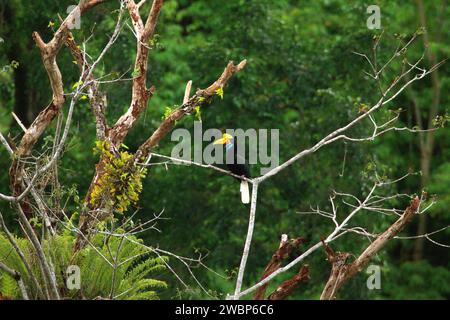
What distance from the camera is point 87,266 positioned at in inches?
315

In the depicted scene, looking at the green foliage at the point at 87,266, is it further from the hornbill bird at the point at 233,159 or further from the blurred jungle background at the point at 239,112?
the blurred jungle background at the point at 239,112

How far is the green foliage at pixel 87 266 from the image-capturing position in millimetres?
Result: 7812

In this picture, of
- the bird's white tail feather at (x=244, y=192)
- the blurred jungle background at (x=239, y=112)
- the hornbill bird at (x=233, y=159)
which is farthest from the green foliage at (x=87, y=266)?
the blurred jungle background at (x=239, y=112)

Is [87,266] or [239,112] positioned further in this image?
[239,112]

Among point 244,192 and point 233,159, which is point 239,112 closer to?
point 233,159

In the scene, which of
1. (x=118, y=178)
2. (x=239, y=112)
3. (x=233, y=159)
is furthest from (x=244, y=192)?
(x=239, y=112)

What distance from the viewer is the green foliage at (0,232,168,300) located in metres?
7.81

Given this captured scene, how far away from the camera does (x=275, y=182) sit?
14.1 meters

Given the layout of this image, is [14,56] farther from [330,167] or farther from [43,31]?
[330,167]

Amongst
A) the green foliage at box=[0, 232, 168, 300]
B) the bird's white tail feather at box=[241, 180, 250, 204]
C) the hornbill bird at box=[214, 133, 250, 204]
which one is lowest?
the green foliage at box=[0, 232, 168, 300]

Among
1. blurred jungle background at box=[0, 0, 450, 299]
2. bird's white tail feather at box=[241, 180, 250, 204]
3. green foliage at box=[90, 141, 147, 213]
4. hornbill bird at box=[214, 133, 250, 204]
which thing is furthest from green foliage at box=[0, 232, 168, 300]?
blurred jungle background at box=[0, 0, 450, 299]

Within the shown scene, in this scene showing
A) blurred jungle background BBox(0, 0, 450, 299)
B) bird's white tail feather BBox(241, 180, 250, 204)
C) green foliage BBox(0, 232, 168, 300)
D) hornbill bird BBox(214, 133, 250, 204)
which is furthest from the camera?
blurred jungle background BBox(0, 0, 450, 299)

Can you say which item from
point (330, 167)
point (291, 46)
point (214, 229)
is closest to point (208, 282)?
point (214, 229)

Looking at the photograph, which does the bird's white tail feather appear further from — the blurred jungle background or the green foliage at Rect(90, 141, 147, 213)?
the blurred jungle background
